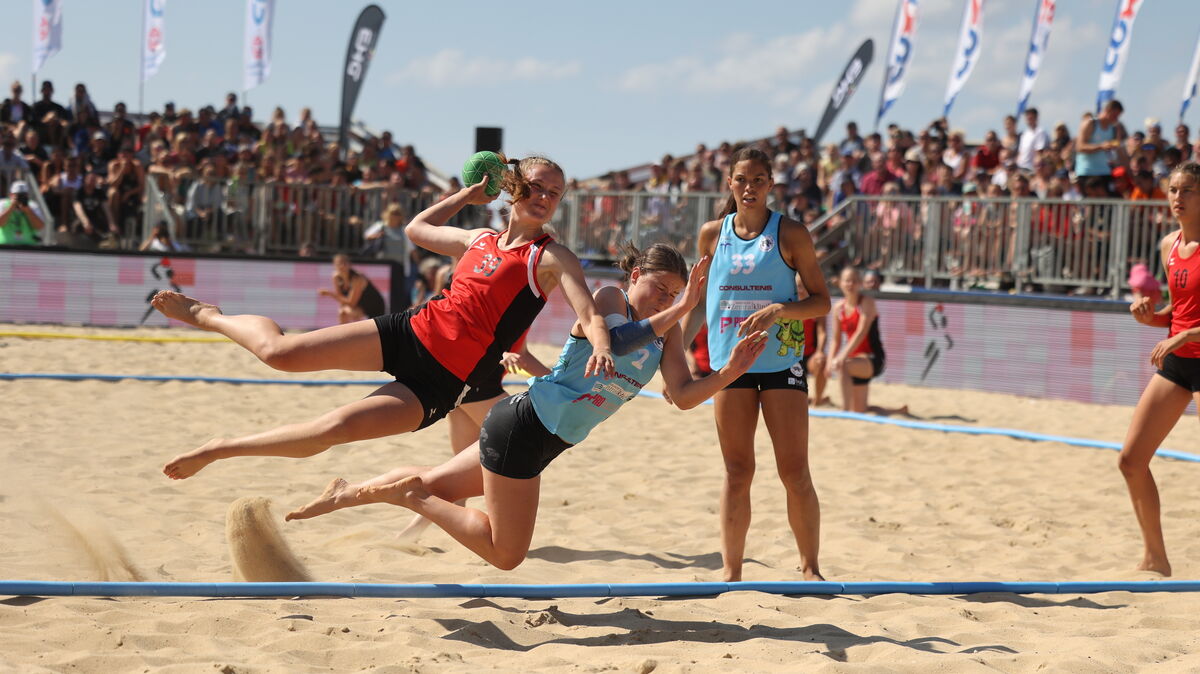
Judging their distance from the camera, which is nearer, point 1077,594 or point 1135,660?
point 1135,660

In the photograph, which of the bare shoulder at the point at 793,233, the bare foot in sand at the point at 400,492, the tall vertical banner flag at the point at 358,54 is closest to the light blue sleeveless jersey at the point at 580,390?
the bare foot in sand at the point at 400,492

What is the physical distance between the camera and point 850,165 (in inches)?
634

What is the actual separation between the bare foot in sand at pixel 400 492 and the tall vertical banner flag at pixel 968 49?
53.8 ft

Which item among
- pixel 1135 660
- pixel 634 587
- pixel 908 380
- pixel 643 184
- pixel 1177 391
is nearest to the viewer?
pixel 1135 660

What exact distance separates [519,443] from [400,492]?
49 cm

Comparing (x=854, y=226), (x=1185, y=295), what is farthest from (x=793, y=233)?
(x=854, y=226)

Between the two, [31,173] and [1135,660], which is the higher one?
[31,173]

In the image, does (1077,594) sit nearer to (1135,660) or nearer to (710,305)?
(1135,660)

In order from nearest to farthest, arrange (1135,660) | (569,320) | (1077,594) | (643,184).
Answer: (1135,660), (1077,594), (569,320), (643,184)

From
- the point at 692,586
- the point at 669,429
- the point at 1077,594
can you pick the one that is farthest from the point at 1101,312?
the point at 692,586

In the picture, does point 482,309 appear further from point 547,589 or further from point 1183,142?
point 1183,142

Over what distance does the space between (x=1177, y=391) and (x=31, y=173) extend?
55.0ft

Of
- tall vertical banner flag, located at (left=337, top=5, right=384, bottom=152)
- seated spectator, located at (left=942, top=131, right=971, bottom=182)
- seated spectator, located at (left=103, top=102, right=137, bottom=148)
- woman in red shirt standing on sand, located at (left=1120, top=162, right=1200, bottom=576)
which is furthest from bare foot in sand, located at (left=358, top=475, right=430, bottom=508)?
tall vertical banner flag, located at (left=337, top=5, right=384, bottom=152)

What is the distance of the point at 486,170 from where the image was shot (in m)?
4.71
